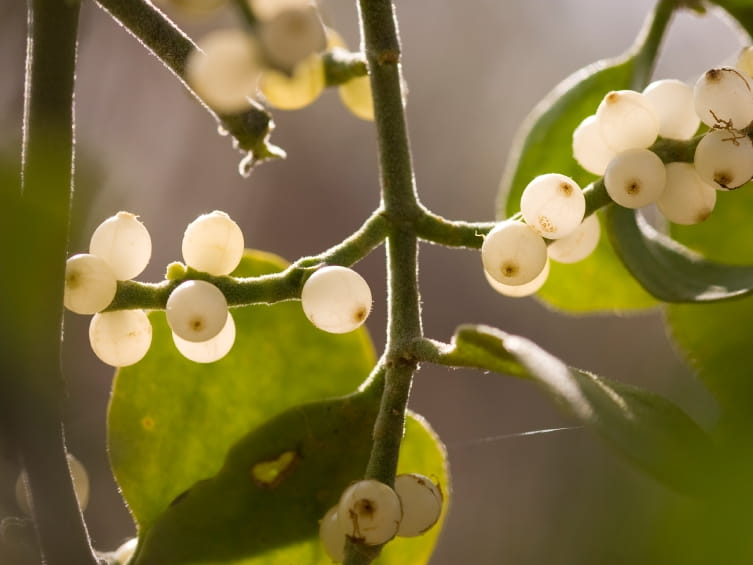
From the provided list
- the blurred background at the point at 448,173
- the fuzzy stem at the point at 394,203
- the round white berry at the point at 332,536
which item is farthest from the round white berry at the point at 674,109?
the blurred background at the point at 448,173

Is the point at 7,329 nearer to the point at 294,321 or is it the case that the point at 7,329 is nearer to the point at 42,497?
the point at 42,497

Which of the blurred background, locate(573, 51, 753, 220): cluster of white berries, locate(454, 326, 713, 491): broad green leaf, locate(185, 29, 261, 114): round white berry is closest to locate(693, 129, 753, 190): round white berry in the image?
locate(573, 51, 753, 220): cluster of white berries

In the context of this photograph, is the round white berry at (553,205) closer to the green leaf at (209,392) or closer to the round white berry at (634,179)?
the round white berry at (634,179)

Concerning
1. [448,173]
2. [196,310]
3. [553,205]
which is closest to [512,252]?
[553,205]

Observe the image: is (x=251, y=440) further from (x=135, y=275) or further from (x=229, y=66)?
(x=229, y=66)

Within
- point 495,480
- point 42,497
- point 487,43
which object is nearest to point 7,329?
point 42,497
